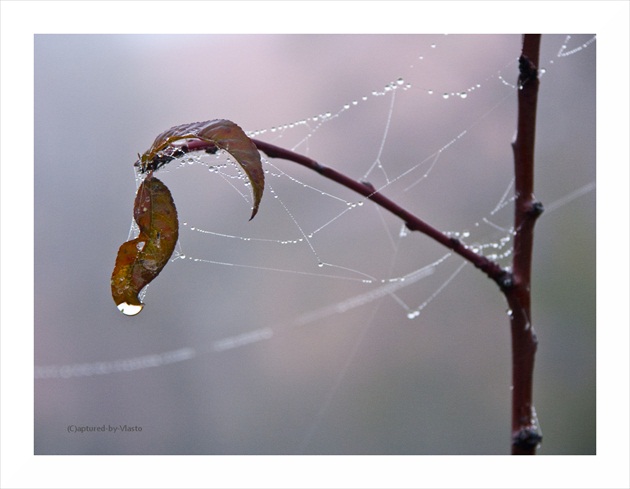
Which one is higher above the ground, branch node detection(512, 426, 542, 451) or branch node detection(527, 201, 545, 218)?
branch node detection(527, 201, 545, 218)

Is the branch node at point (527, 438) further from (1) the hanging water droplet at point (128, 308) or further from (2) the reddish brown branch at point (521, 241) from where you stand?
(1) the hanging water droplet at point (128, 308)

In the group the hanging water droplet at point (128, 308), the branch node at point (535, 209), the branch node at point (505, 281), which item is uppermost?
the branch node at point (535, 209)

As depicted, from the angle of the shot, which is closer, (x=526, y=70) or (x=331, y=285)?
(x=526, y=70)

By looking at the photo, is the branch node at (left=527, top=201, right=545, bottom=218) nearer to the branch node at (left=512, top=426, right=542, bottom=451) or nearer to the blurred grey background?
the branch node at (left=512, top=426, right=542, bottom=451)

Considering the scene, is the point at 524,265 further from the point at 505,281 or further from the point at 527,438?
the point at 527,438

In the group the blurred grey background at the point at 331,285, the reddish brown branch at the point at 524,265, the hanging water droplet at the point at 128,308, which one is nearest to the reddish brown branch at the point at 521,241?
the reddish brown branch at the point at 524,265

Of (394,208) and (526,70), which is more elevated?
(526,70)

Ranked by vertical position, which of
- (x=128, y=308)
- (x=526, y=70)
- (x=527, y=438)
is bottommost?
(x=527, y=438)

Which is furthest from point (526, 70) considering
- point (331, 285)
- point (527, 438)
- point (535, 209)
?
point (331, 285)

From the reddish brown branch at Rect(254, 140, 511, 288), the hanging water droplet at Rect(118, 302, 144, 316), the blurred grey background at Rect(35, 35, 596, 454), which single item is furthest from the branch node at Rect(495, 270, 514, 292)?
the blurred grey background at Rect(35, 35, 596, 454)

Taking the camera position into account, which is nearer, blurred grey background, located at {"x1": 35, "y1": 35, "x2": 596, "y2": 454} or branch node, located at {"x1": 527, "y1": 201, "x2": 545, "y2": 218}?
branch node, located at {"x1": 527, "y1": 201, "x2": 545, "y2": 218}

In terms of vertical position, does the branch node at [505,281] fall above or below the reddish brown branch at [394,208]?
below

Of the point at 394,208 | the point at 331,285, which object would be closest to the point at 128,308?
the point at 394,208

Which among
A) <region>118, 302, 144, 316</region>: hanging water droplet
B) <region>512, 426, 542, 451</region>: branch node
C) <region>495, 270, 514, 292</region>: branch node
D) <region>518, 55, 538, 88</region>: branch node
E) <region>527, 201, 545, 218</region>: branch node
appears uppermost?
<region>518, 55, 538, 88</region>: branch node
